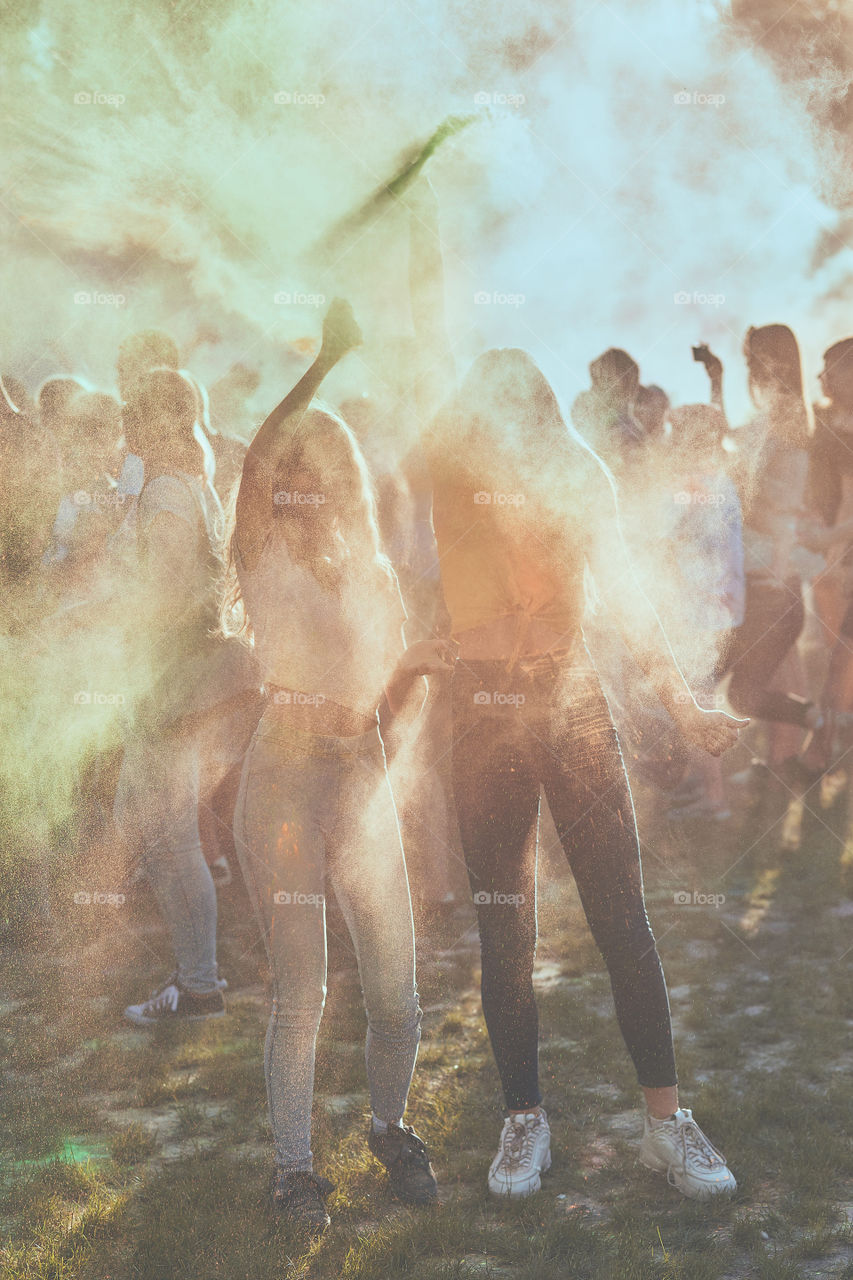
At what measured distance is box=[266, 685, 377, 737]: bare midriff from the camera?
2.57m

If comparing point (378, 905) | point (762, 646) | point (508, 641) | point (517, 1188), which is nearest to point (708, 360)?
point (762, 646)

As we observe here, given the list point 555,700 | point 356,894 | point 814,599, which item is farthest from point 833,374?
point 356,894

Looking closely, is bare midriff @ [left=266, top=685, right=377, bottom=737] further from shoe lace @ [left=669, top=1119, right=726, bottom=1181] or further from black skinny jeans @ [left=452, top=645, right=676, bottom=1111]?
shoe lace @ [left=669, top=1119, right=726, bottom=1181]

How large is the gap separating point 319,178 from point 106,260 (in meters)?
1.21

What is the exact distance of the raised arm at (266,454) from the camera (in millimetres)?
2549

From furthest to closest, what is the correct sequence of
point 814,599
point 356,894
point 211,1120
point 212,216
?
point 814,599, point 212,216, point 211,1120, point 356,894

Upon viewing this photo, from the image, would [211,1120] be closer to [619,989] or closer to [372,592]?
[619,989]

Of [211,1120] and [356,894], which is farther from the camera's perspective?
[211,1120]

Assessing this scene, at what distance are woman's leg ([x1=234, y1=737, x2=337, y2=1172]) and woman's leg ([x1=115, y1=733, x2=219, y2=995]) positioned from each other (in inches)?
55.0

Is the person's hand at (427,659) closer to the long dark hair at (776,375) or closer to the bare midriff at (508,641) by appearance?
the bare midriff at (508,641)

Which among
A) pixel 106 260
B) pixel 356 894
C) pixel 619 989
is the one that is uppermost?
pixel 106 260

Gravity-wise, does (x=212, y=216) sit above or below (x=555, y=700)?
above

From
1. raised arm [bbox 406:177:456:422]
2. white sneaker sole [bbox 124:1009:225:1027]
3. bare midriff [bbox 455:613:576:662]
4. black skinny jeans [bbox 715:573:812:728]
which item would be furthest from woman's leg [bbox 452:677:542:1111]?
black skinny jeans [bbox 715:573:812:728]

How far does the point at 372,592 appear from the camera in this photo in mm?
2713
